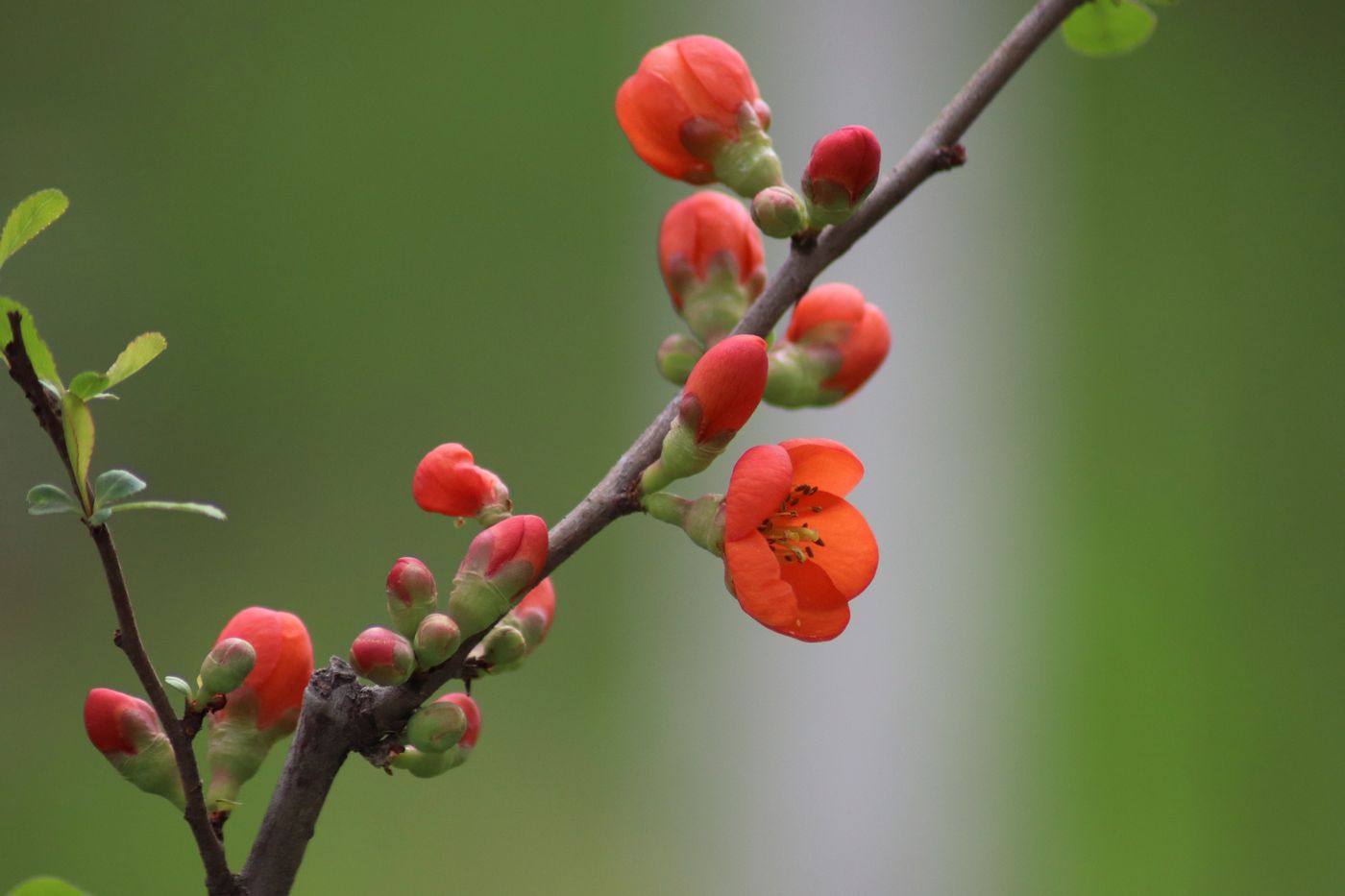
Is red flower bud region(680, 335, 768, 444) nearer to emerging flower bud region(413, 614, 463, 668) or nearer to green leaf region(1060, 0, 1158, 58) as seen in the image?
emerging flower bud region(413, 614, 463, 668)

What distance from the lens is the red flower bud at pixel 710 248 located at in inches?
22.8

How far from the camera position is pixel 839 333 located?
58cm

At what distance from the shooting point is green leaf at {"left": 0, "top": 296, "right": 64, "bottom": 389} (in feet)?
1.17

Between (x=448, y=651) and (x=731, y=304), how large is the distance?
242 mm

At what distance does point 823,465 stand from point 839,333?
15cm

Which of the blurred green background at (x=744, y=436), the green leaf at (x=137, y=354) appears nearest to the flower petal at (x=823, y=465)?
the green leaf at (x=137, y=354)

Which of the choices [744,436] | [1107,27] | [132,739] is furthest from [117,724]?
[744,436]

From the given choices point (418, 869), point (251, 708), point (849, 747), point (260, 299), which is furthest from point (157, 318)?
point (251, 708)

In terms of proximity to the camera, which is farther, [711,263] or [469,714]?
[711,263]

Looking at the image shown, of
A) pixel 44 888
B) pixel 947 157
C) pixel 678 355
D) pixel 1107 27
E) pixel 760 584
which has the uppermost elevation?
pixel 1107 27

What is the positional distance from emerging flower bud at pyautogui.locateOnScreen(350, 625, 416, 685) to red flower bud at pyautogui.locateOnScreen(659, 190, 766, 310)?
0.25 metres

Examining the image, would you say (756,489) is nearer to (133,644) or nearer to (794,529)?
(794,529)

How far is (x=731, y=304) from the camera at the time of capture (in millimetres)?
576

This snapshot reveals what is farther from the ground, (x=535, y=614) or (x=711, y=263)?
(x=711, y=263)
